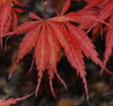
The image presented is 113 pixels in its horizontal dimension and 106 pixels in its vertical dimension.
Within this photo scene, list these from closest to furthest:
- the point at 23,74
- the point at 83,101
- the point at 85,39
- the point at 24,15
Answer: the point at 85,39, the point at 83,101, the point at 23,74, the point at 24,15

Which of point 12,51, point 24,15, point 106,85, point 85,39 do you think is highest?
point 24,15

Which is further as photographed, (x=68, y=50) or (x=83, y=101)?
(x=83, y=101)

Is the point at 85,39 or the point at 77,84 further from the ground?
the point at 85,39

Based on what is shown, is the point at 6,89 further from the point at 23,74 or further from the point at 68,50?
the point at 68,50

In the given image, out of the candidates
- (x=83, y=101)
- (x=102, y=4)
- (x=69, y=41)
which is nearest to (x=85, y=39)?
(x=69, y=41)

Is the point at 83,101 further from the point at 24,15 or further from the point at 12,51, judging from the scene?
the point at 24,15

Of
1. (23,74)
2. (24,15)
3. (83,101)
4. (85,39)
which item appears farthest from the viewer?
(24,15)
